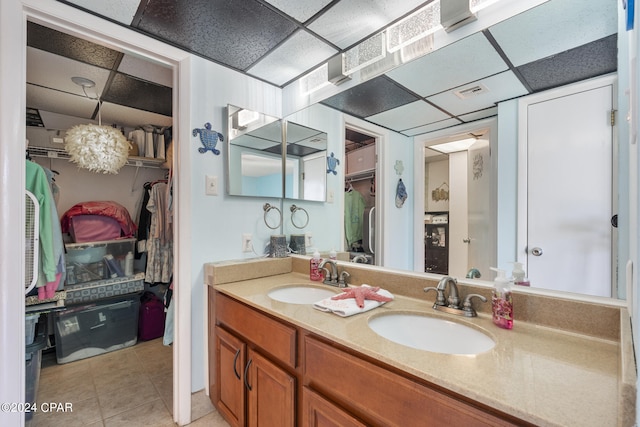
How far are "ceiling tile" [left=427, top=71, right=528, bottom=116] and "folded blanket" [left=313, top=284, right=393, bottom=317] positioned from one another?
86cm

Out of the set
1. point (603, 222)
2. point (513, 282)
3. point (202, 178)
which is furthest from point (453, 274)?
point (202, 178)

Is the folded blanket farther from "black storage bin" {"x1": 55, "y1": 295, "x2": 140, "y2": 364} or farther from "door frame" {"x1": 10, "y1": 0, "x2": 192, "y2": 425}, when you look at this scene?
"black storage bin" {"x1": 55, "y1": 295, "x2": 140, "y2": 364}

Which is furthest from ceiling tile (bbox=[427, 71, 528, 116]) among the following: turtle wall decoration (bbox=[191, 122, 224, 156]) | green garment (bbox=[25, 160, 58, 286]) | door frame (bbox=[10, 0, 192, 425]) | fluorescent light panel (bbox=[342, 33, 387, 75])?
green garment (bbox=[25, 160, 58, 286])

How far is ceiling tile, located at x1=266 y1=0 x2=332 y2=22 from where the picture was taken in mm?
1261

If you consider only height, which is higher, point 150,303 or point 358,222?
point 358,222

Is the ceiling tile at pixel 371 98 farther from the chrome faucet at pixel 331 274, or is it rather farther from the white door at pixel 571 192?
the chrome faucet at pixel 331 274

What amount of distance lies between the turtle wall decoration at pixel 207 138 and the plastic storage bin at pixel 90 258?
65.4 inches

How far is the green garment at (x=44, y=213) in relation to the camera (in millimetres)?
1576

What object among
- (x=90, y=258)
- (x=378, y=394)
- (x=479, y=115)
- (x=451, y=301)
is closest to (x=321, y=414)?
(x=378, y=394)

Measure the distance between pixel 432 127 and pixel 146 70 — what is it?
1.82 m

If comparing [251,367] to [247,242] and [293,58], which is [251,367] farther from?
[293,58]

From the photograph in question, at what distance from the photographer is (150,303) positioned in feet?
9.05

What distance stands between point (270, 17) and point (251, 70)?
0.53m

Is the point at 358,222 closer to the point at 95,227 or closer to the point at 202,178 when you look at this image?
the point at 202,178
